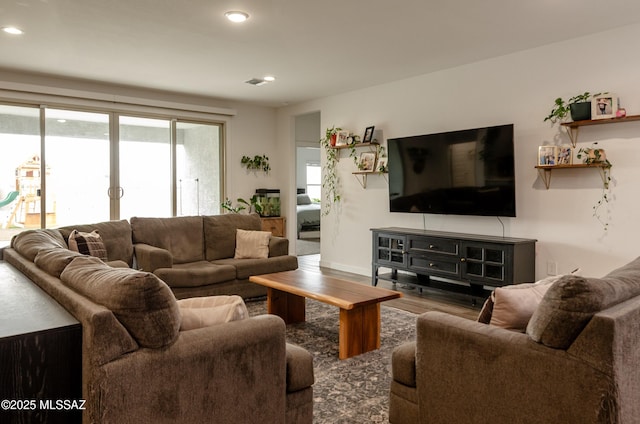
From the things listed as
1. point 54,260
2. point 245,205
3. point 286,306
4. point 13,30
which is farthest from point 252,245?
point 54,260

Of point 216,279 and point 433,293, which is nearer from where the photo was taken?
point 216,279

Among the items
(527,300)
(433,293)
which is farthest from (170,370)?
(433,293)

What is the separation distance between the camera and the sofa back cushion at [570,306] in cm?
153

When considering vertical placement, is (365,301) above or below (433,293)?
above

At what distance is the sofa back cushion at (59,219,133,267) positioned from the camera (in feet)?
14.7

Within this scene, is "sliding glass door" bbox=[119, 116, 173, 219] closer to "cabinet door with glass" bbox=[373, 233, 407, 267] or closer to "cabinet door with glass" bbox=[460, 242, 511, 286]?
"cabinet door with glass" bbox=[373, 233, 407, 267]

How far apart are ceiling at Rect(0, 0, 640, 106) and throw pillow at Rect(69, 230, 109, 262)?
1.78 m

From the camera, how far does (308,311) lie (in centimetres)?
422

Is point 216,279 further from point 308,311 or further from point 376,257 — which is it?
point 376,257

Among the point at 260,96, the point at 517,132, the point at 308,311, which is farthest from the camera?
the point at 260,96

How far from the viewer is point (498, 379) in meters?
1.70

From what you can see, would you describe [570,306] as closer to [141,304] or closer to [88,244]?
[141,304]

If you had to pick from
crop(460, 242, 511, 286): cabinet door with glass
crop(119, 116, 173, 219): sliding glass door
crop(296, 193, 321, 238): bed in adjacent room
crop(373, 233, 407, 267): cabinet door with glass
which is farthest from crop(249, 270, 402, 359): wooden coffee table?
crop(296, 193, 321, 238): bed in adjacent room

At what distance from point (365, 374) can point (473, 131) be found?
2887 mm
